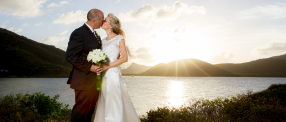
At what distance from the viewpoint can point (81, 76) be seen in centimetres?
321

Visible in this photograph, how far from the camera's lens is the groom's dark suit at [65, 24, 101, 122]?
314 centimetres

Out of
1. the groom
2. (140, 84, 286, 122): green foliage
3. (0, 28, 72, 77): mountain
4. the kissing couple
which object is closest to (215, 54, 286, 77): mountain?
(0, 28, 72, 77): mountain

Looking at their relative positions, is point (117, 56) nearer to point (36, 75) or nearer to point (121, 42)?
point (121, 42)

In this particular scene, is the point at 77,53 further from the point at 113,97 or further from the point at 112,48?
the point at 113,97

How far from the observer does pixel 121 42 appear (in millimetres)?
3861

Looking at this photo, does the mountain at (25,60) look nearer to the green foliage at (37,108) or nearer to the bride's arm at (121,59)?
the green foliage at (37,108)

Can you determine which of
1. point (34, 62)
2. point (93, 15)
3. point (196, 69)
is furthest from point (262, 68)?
point (93, 15)

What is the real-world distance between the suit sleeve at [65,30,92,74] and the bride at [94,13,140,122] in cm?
45

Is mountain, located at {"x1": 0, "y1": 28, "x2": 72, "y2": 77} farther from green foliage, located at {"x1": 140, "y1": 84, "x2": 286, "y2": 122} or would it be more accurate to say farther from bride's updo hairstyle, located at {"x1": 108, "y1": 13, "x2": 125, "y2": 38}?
bride's updo hairstyle, located at {"x1": 108, "y1": 13, "x2": 125, "y2": 38}

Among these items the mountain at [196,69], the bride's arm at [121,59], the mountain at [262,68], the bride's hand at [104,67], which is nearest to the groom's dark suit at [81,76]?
the bride's hand at [104,67]

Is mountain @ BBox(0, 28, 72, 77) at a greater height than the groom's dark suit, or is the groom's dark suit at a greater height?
mountain @ BBox(0, 28, 72, 77)

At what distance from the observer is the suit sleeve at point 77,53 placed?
3152 mm

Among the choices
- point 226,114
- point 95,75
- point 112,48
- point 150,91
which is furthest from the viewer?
point 150,91

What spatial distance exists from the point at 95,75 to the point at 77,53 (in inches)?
21.4
